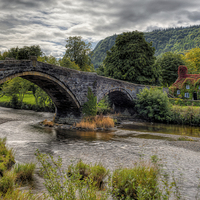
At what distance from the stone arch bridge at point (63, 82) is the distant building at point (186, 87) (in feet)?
47.9

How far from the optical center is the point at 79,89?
58.0ft

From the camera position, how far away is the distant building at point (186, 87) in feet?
102

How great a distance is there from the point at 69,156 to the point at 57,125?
9.82 meters

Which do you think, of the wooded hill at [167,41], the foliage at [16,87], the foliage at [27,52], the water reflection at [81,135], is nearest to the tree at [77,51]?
the foliage at [27,52]

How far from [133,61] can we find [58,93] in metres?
14.6

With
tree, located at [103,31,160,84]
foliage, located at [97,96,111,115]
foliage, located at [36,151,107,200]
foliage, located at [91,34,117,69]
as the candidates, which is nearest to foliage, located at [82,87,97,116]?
foliage, located at [97,96,111,115]

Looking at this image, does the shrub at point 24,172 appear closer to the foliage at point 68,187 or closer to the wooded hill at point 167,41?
the foliage at point 68,187

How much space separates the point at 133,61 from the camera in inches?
1110

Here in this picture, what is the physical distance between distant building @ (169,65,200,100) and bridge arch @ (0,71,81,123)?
2111 cm

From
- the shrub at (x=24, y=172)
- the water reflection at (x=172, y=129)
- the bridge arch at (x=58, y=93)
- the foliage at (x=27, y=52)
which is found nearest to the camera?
the shrub at (x=24, y=172)

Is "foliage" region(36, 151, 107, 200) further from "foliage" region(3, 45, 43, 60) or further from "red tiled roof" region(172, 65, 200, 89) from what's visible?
"foliage" region(3, 45, 43, 60)

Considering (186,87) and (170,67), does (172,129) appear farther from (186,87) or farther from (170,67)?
(170,67)

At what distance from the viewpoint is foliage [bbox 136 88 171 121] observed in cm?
2146

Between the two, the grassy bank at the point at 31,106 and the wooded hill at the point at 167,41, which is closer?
the grassy bank at the point at 31,106
